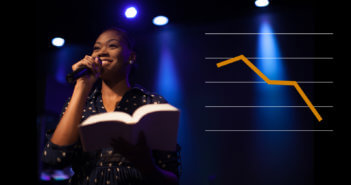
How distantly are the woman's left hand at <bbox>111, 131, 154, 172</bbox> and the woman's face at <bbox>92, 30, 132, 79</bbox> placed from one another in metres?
0.47

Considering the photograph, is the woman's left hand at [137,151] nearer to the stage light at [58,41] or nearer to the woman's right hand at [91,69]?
the woman's right hand at [91,69]

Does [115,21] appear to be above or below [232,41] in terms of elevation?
above

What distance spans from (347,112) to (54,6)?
272cm

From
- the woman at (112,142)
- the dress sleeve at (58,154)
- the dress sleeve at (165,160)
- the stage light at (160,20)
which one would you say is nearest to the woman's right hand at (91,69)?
the woman at (112,142)

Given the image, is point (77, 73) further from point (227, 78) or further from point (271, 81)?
point (271, 81)

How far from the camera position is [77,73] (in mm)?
1241

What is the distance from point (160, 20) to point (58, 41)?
3.99 ft

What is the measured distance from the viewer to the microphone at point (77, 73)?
119 cm

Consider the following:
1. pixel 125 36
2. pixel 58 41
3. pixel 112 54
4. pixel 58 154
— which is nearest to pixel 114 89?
pixel 112 54

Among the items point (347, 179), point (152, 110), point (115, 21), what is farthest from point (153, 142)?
point (115, 21)

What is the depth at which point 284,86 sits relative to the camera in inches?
114

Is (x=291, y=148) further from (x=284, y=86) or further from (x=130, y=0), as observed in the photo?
(x=130, y=0)

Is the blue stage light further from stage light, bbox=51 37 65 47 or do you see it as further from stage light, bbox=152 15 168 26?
stage light, bbox=51 37 65 47

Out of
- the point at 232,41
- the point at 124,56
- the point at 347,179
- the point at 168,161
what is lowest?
the point at 347,179
